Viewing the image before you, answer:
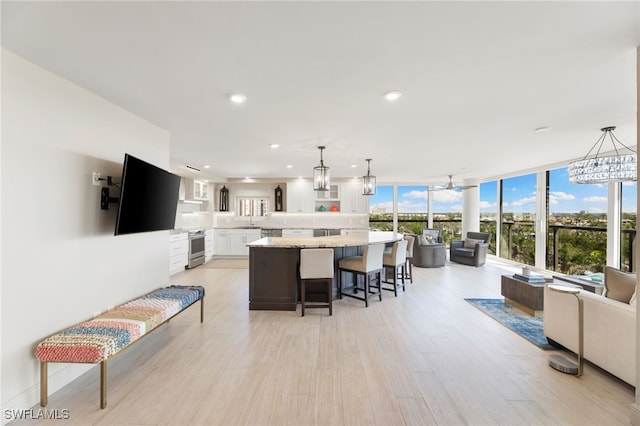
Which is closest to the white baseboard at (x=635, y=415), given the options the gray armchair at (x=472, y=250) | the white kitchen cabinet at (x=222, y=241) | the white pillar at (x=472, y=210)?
the gray armchair at (x=472, y=250)

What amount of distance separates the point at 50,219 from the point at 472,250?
25.3ft

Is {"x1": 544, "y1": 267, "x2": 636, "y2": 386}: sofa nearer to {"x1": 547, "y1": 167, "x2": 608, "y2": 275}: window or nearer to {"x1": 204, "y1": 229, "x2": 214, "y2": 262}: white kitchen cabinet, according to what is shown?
{"x1": 547, "y1": 167, "x2": 608, "y2": 275}: window

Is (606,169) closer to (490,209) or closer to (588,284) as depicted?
(588,284)

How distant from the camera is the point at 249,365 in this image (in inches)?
95.0

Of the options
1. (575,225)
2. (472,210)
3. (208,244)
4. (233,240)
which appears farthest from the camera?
(472,210)

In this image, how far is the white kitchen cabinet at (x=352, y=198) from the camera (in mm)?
8133

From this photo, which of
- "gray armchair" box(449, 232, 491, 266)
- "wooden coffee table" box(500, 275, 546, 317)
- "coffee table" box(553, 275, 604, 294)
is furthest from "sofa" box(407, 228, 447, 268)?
"coffee table" box(553, 275, 604, 294)

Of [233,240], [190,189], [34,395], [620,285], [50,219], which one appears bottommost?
[34,395]

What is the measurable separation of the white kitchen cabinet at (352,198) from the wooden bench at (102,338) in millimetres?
6107

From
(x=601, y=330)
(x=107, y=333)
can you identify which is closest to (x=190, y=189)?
(x=107, y=333)

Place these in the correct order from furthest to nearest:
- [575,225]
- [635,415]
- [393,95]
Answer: [575,225], [393,95], [635,415]

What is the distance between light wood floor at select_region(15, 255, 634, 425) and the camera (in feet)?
5.96

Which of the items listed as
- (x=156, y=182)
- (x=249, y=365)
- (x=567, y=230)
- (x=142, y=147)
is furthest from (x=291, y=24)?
(x=567, y=230)

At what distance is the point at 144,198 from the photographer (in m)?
2.69
